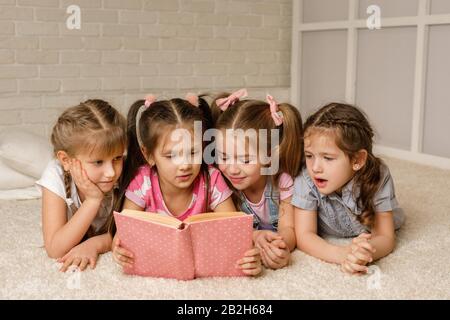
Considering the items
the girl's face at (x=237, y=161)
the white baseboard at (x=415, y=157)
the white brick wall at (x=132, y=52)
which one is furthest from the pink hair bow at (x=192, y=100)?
the white brick wall at (x=132, y=52)

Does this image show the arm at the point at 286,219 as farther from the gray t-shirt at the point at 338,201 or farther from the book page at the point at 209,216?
the book page at the point at 209,216

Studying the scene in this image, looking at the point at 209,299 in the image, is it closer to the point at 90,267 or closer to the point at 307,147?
the point at 90,267

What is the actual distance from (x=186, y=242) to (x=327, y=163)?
397mm

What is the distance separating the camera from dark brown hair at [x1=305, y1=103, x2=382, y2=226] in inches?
53.6

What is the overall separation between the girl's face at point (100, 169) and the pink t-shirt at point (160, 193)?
0.29 ft

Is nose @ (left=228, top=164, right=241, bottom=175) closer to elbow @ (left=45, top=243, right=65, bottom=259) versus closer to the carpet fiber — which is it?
the carpet fiber

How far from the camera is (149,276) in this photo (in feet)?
4.16

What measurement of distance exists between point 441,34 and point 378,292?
70.6 inches

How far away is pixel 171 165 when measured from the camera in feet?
4.53

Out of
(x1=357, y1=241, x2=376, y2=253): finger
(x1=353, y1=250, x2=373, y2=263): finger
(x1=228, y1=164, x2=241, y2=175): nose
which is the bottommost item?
(x1=353, y1=250, x2=373, y2=263): finger

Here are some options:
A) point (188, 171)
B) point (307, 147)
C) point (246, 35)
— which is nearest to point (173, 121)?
point (188, 171)

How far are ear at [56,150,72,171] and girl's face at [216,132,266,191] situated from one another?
0.37 metres

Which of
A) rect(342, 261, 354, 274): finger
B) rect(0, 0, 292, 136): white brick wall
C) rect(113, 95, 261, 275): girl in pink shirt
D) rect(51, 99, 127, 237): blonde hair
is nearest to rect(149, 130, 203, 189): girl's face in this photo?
rect(113, 95, 261, 275): girl in pink shirt

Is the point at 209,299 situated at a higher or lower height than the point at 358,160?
lower
